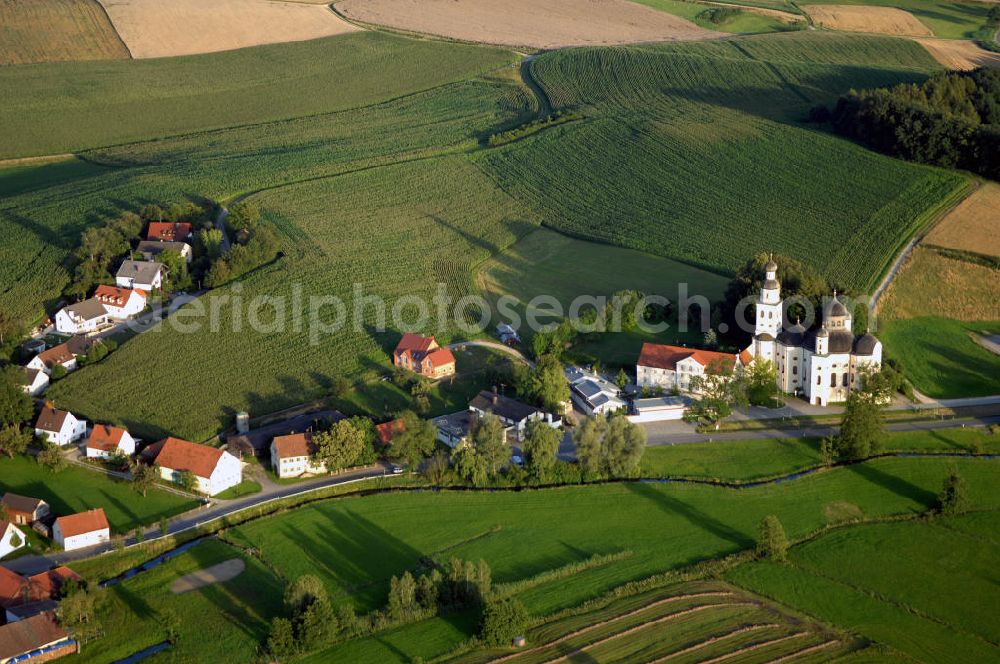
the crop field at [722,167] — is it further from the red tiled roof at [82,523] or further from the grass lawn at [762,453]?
the red tiled roof at [82,523]

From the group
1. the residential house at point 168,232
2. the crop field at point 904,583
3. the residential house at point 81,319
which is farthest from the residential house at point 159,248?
the crop field at point 904,583

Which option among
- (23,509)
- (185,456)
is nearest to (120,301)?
(185,456)

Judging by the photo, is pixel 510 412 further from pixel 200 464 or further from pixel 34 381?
pixel 34 381

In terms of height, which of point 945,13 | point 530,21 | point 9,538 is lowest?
point 9,538

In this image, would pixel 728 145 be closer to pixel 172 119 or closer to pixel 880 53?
pixel 880 53

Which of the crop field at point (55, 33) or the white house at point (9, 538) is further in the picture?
the crop field at point (55, 33)

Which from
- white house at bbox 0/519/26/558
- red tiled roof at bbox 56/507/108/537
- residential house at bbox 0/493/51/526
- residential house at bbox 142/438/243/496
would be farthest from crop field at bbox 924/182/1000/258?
white house at bbox 0/519/26/558
